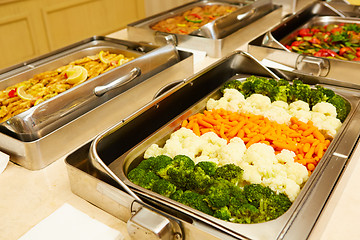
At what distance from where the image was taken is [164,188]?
112cm

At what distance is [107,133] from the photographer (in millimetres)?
1295

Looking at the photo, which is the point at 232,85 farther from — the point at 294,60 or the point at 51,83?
the point at 51,83

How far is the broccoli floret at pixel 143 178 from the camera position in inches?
45.7

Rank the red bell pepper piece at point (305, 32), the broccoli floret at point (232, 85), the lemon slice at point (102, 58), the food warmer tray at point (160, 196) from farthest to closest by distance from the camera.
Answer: the red bell pepper piece at point (305, 32) < the lemon slice at point (102, 58) < the broccoli floret at point (232, 85) < the food warmer tray at point (160, 196)

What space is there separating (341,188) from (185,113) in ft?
2.39

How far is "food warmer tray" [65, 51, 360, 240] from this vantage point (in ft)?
3.12

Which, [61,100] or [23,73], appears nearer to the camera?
[61,100]

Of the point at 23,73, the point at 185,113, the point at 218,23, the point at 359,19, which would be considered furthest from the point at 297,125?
the point at 359,19

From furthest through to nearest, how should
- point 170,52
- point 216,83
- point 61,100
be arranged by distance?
point 170,52, point 216,83, point 61,100

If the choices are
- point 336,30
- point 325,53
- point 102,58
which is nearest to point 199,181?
point 102,58

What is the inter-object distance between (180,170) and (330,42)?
Result: 1.93m

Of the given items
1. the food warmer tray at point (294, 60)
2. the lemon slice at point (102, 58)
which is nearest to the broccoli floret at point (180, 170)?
the food warmer tray at point (294, 60)

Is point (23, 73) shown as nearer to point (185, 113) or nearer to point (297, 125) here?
point (185, 113)

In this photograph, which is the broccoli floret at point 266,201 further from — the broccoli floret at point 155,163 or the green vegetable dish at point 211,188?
the broccoli floret at point 155,163
